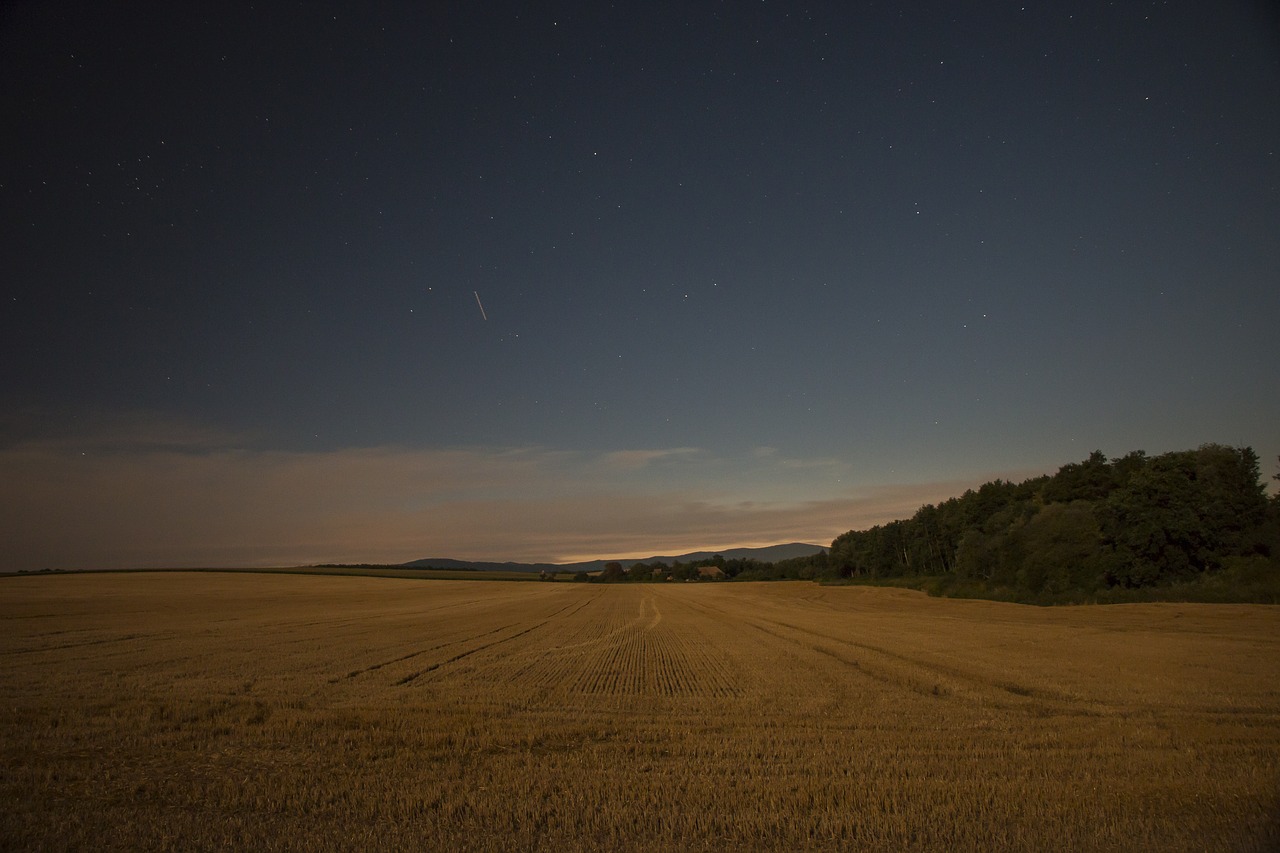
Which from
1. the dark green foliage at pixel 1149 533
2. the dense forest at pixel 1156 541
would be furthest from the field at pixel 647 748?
the dark green foliage at pixel 1149 533

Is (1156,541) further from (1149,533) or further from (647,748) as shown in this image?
(647,748)

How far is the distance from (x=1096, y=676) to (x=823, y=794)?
465 inches

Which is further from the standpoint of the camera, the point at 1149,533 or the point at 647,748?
the point at 1149,533

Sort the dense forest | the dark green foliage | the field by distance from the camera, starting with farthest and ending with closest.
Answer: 1. the dark green foliage
2. the dense forest
3. the field

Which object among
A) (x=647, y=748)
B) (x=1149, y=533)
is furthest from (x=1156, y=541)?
(x=647, y=748)

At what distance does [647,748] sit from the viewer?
952cm

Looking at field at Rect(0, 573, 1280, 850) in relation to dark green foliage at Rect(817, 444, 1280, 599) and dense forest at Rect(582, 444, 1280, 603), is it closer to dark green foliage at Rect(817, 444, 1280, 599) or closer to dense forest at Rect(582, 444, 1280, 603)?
dense forest at Rect(582, 444, 1280, 603)

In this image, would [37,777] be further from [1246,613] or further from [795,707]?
[1246,613]

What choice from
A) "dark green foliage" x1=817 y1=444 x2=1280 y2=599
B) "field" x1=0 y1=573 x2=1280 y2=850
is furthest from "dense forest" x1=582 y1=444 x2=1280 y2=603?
"field" x1=0 y1=573 x2=1280 y2=850

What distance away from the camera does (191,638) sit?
25.0 m

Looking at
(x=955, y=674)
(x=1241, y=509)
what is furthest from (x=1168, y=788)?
(x=1241, y=509)

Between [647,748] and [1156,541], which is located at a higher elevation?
[1156,541]

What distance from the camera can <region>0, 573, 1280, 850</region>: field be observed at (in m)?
6.52

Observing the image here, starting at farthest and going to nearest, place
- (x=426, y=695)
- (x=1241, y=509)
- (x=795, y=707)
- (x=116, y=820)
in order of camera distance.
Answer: (x=1241, y=509)
(x=426, y=695)
(x=795, y=707)
(x=116, y=820)
